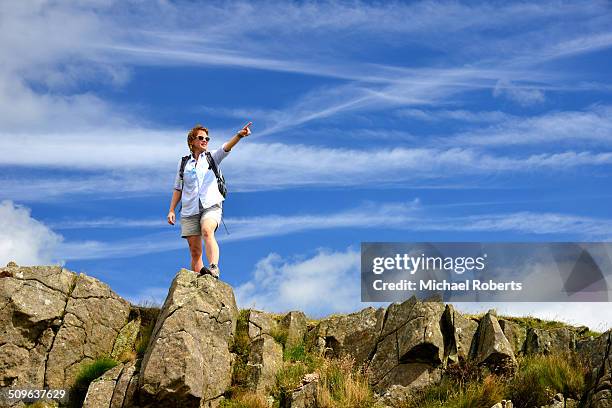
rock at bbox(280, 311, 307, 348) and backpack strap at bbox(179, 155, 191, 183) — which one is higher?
backpack strap at bbox(179, 155, 191, 183)

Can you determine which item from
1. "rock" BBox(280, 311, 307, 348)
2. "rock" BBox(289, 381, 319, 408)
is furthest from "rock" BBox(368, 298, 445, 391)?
"rock" BBox(280, 311, 307, 348)

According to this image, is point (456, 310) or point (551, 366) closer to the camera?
point (551, 366)

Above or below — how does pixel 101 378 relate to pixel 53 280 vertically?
below

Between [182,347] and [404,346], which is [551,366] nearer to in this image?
[404,346]

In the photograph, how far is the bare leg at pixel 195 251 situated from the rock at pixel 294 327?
10.2ft

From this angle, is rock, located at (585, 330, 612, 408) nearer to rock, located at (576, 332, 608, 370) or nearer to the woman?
rock, located at (576, 332, 608, 370)

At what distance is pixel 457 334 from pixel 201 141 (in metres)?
8.84

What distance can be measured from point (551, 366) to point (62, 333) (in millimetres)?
13021

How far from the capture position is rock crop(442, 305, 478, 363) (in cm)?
2102

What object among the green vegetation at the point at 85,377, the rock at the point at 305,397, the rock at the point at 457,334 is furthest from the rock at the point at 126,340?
the rock at the point at 457,334

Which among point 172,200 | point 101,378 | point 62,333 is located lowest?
point 101,378

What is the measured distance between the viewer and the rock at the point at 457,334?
2102 cm

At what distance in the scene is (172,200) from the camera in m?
21.3

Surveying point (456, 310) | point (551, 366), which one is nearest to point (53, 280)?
point (456, 310)
